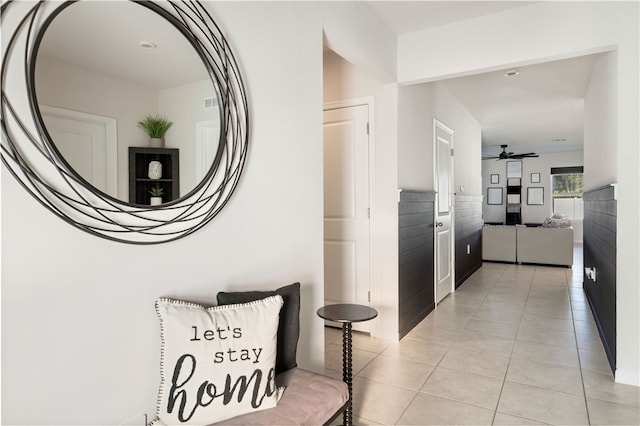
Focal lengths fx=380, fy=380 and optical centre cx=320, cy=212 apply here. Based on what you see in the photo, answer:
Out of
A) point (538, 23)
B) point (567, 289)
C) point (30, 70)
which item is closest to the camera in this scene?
point (30, 70)

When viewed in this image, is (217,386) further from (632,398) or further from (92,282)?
(632,398)

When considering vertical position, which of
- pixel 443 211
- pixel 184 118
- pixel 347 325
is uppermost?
pixel 184 118

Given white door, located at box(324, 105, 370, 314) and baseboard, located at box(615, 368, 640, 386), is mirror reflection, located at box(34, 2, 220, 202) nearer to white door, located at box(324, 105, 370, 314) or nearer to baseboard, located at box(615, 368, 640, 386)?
white door, located at box(324, 105, 370, 314)

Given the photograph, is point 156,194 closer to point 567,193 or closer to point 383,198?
point 383,198

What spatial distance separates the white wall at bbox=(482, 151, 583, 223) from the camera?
10.3 meters

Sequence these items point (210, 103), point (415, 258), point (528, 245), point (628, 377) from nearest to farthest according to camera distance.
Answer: point (210, 103), point (628, 377), point (415, 258), point (528, 245)

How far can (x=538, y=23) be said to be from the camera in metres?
2.70

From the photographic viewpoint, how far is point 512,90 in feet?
15.7

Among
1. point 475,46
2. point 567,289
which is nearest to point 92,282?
point 475,46

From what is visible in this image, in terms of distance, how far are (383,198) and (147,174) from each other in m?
2.29

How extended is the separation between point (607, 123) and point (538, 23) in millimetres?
1016

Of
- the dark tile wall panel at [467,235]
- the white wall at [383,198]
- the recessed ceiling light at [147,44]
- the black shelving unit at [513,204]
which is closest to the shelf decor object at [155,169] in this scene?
the recessed ceiling light at [147,44]

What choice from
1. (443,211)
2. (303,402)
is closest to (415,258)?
(443,211)

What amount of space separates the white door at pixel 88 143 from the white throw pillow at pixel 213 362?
0.44m
